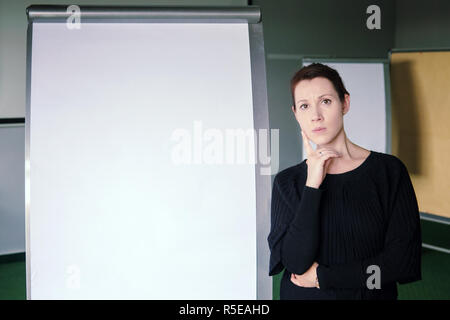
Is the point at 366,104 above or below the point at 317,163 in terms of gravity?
above

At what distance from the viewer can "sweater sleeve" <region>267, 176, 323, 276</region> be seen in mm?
1037

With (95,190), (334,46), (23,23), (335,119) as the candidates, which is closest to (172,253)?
(95,190)

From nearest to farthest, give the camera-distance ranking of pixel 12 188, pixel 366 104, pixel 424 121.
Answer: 1. pixel 366 104
2. pixel 424 121
3. pixel 12 188

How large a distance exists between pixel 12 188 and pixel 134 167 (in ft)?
9.45

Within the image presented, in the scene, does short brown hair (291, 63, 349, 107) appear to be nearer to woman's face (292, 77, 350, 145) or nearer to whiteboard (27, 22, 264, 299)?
woman's face (292, 77, 350, 145)

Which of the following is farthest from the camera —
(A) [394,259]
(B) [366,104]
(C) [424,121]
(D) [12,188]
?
(D) [12,188]

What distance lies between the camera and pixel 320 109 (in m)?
1.07

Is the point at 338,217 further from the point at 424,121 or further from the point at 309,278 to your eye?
the point at 424,121

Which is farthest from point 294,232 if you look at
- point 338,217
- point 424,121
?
point 424,121

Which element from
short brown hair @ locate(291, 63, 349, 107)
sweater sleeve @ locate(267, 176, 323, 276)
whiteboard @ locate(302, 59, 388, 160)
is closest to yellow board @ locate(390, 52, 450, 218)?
whiteboard @ locate(302, 59, 388, 160)

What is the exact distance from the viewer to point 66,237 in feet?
3.36

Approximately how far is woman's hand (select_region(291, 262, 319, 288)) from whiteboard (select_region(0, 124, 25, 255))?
2.88 metres

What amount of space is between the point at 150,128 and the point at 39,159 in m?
0.23
